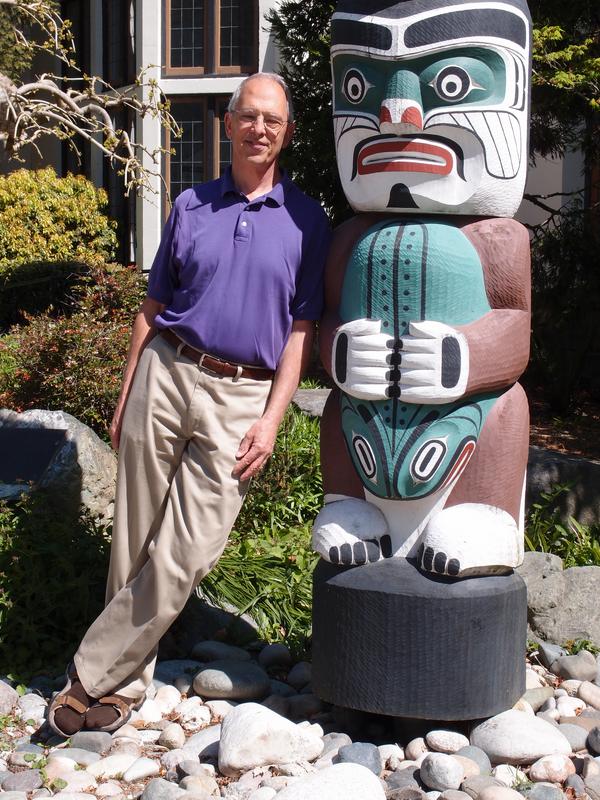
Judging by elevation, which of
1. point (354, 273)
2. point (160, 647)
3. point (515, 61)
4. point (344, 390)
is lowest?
point (160, 647)

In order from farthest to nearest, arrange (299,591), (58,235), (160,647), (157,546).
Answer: (58,235) → (299,591) → (160,647) → (157,546)

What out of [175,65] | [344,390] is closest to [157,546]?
[344,390]

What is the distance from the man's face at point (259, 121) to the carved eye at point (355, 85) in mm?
214

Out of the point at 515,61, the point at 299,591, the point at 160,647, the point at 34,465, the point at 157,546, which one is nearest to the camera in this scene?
the point at 515,61

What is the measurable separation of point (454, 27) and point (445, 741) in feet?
6.66

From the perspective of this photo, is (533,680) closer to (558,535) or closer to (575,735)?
(575,735)

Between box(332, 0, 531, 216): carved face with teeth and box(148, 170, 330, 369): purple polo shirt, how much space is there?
27 centimetres

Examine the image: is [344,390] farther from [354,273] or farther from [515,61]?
[515,61]

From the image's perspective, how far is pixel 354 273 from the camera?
9.48ft

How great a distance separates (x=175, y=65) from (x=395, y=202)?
10.6m

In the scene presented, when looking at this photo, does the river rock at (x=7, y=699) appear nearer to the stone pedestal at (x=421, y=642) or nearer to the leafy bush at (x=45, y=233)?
the stone pedestal at (x=421, y=642)

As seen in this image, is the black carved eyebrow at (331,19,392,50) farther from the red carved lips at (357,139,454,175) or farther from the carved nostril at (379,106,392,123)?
the red carved lips at (357,139,454,175)

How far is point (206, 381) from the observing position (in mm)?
2986

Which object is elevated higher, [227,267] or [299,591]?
[227,267]
